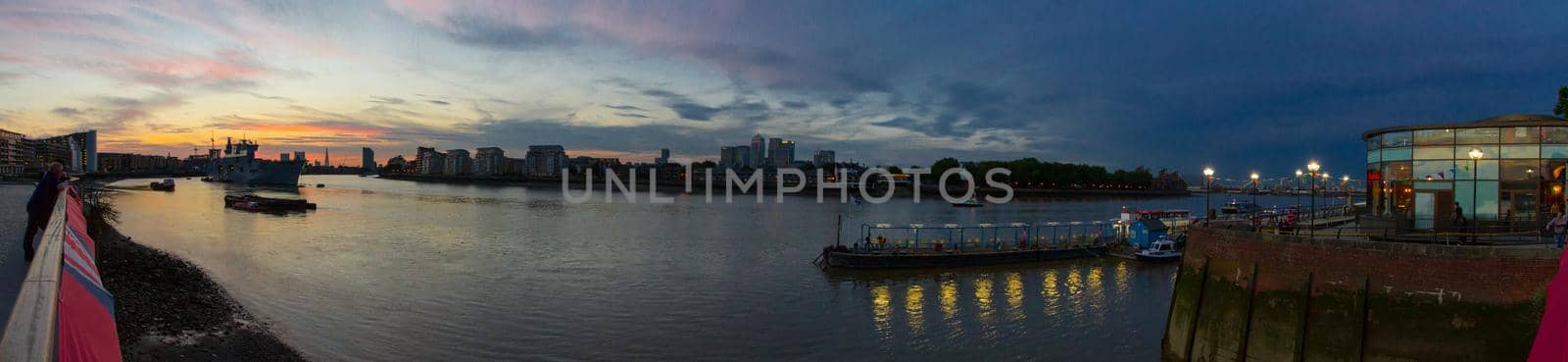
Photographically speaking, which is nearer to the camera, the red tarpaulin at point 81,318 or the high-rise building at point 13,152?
the red tarpaulin at point 81,318

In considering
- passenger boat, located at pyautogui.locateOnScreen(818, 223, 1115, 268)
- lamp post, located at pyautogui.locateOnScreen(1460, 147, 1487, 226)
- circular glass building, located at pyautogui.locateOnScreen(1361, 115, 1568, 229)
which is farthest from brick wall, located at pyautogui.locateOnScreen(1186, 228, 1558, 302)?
passenger boat, located at pyautogui.locateOnScreen(818, 223, 1115, 268)

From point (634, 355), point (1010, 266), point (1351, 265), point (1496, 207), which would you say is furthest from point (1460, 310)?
point (1010, 266)

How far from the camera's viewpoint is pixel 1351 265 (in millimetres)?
13664

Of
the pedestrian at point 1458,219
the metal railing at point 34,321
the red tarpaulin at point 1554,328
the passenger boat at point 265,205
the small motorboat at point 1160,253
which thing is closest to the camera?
the metal railing at point 34,321

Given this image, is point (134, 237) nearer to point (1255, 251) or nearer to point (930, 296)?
point (930, 296)

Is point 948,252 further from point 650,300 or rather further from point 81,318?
point 81,318

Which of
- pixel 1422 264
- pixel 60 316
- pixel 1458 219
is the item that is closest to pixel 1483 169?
pixel 1458 219

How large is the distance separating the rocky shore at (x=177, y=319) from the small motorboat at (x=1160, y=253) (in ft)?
134

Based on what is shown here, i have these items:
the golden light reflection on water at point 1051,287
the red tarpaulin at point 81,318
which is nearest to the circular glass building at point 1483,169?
the golden light reflection on water at point 1051,287

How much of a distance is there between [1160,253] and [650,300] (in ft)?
99.2

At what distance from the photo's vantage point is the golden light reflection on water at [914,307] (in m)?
25.8

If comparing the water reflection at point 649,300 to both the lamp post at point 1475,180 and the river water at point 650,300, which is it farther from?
the lamp post at point 1475,180

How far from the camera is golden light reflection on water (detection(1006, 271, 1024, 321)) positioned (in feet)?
91.2

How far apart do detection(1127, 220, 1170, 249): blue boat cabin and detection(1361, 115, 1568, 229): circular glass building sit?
26.0 m
